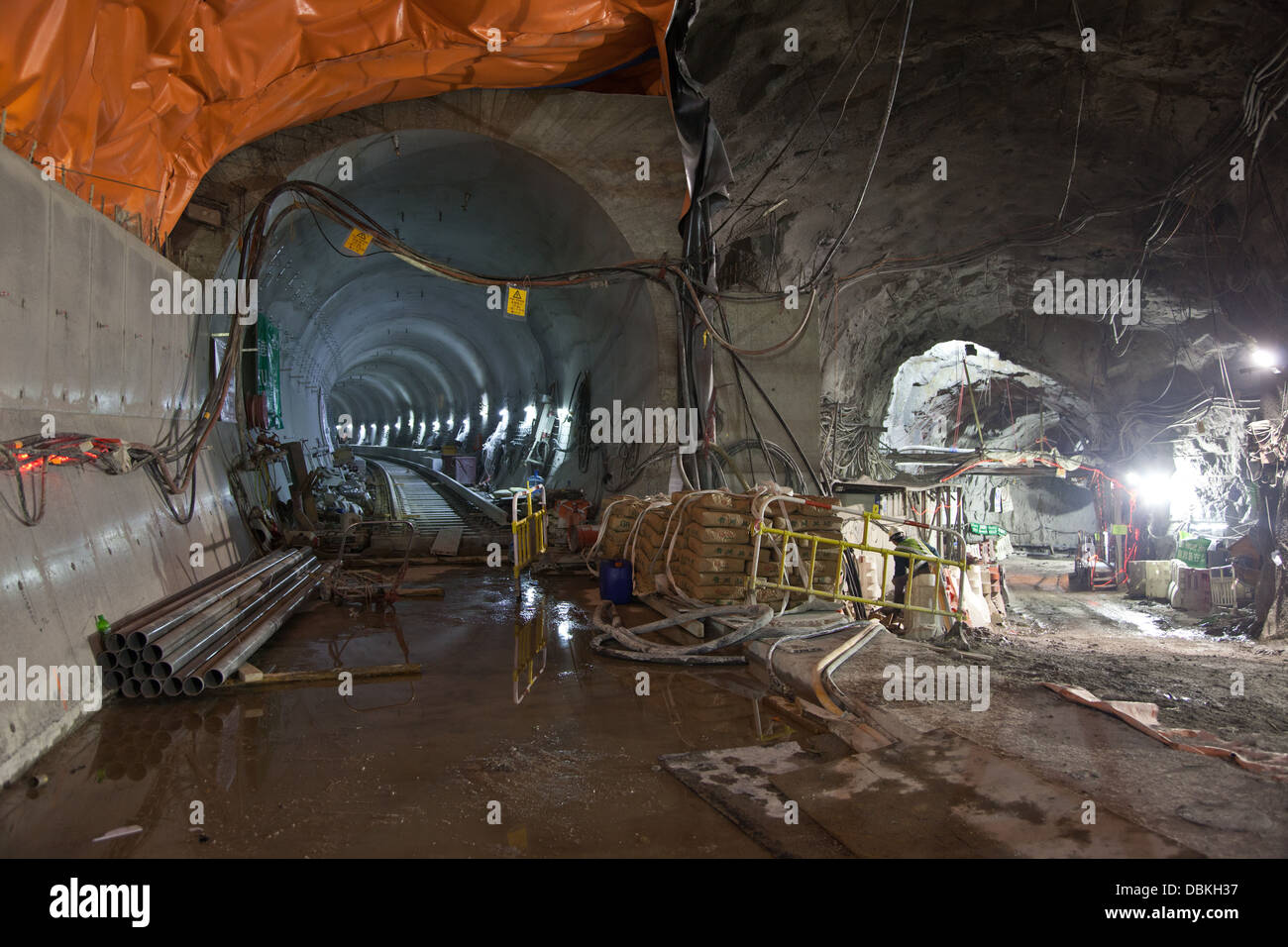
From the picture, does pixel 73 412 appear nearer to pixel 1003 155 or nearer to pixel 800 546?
pixel 800 546

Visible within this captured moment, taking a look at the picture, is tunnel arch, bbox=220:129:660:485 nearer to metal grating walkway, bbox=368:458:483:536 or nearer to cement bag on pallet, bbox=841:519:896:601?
metal grating walkway, bbox=368:458:483:536

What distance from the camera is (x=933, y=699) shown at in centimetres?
411

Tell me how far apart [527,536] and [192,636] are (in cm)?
535

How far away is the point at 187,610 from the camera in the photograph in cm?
509

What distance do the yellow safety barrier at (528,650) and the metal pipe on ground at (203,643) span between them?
198cm

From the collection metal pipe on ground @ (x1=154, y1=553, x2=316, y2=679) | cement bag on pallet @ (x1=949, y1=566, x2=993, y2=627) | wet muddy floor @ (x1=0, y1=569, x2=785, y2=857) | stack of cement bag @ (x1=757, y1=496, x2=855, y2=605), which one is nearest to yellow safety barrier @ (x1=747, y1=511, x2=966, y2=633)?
stack of cement bag @ (x1=757, y1=496, x2=855, y2=605)

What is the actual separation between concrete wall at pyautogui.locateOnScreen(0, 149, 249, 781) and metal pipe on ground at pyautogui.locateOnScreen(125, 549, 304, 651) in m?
0.25

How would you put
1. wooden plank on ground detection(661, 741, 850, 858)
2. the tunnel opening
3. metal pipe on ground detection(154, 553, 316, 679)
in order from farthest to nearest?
the tunnel opening
metal pipe on ground detection(154, 553, 316, 679)
wooden plank on ground detection(661, 741, 850, 858)

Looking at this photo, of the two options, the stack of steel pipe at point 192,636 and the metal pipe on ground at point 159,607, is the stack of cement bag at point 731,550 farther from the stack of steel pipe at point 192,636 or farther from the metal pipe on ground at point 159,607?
the metal pipe on ground at point 159,607

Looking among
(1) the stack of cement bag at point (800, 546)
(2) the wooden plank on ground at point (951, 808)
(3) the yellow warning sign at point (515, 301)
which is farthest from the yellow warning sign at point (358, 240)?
(2) the wooden plank on ground at point (951, 808)

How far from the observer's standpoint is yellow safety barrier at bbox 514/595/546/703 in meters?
4.94

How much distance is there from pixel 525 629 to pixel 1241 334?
45.4 ft

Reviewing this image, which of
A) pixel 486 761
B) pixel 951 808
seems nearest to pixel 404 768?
pixel 486 761

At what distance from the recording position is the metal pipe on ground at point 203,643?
4430 mm
